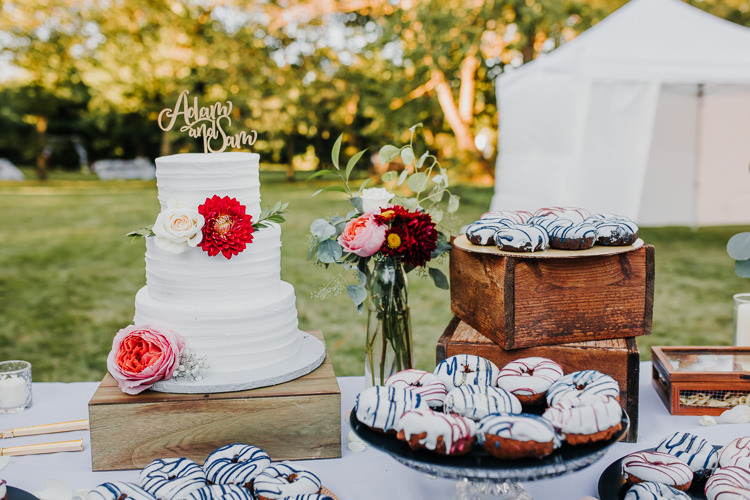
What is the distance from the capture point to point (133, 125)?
2302 centimetres

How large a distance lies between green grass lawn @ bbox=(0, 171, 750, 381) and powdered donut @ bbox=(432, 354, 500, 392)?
476mm

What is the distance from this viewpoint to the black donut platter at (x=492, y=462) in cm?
86

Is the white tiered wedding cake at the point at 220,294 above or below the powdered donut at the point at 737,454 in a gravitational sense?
above

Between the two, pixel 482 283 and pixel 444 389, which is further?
pixel 482 283

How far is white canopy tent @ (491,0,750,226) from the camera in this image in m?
4.86

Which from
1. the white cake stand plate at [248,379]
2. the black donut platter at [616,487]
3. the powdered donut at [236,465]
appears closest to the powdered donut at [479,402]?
the black donut platter at [616,487]

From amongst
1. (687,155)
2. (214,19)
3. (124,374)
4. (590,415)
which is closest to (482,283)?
(590,415)

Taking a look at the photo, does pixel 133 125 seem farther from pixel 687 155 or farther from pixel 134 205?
pixel 687 155

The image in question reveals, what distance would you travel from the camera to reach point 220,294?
4.47ft

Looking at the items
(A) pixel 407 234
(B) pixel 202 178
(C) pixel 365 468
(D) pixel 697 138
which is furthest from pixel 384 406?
(D) pixel 697 138

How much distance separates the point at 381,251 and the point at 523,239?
300mm

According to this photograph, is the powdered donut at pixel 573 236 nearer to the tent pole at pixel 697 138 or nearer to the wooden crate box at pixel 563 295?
the wooden crate box at pixel 563 295

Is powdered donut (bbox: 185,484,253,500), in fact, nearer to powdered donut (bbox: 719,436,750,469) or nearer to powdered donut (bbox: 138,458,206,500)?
powdered donut (bbox: 138,458,206,500)

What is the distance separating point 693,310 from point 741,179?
140 inches
